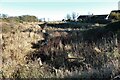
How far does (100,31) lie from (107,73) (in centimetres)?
1180

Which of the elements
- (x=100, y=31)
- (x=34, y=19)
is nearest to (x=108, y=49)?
(x=100, y=31)

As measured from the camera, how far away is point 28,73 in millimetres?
8281

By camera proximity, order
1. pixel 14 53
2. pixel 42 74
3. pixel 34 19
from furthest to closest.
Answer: pixel 34 19 → pixel 14 53 → pixel 42 74

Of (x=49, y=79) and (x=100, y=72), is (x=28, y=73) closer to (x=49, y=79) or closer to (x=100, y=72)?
(x=49, y=79)

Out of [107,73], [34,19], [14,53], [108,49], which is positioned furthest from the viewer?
[34,19]

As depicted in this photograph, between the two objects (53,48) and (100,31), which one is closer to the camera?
(53,48)

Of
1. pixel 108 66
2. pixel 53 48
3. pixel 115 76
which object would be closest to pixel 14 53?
pixel 53 48

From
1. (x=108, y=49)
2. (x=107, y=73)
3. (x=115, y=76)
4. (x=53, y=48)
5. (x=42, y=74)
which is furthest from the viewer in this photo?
(x=53, y=48)

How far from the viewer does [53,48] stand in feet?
49.9

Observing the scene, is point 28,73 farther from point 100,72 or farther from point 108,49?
point 108,49

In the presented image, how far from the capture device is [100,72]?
24.2 ft

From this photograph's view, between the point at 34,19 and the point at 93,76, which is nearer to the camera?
the point at 93,76

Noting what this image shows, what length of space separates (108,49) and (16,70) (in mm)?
3270

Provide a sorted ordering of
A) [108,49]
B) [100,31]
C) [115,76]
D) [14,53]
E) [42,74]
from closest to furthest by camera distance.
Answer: [115,76], [42,74], [108,49], [14,53], [100,31]
